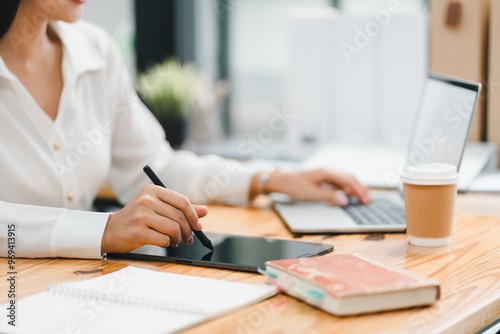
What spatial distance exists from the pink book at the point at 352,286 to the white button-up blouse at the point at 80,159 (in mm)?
350

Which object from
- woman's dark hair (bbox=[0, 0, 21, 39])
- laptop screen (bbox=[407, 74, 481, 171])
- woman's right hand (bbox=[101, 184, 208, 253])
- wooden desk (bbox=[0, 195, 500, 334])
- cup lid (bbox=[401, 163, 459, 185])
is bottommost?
wooden desk (bbox=[0, 195, 500, 334])

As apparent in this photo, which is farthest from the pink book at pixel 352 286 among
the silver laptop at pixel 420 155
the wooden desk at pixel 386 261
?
the silver laptop at pixel 420 155

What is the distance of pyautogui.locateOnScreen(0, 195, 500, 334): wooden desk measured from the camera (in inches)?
29.0

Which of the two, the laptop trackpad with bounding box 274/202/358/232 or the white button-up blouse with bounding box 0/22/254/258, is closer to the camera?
the white button-up blouse with bounding box 0/22/254/258

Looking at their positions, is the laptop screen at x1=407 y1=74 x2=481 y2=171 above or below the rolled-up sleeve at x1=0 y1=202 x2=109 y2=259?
above

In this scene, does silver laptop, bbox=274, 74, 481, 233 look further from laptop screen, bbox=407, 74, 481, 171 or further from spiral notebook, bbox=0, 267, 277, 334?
spiral notebook, bbox=0, 267, 277, 334

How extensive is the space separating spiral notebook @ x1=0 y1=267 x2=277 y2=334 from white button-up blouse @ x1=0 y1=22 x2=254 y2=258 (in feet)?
0.58

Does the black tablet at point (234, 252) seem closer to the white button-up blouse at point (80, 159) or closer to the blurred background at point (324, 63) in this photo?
the white button-up blouse at point (80, 159)

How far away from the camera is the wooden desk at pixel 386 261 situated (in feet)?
2.42

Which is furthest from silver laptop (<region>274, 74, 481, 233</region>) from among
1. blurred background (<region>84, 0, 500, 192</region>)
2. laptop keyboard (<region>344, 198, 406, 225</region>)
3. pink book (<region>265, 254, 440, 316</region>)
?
pink book (<region>265, 254, 440, 316</region>)

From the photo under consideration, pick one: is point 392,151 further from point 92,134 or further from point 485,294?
point 485,294

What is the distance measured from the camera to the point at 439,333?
71 centimetres

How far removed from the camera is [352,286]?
2.50ft

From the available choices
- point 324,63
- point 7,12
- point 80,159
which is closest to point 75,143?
point 80,159
